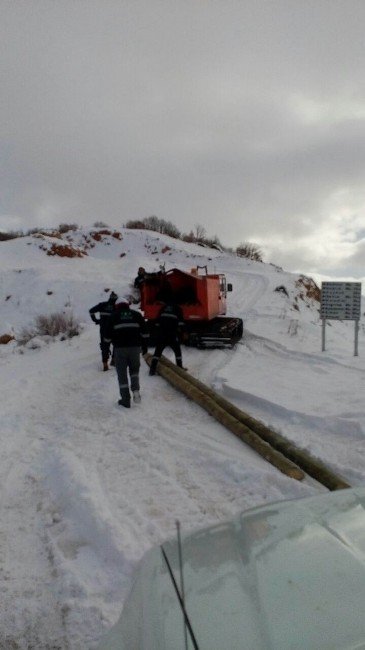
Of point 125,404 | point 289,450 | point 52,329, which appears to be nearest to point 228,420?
point 289,450

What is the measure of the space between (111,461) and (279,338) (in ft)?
30.5

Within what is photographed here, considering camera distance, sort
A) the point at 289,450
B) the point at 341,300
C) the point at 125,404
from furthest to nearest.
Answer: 1. the point at 341,300
2. the point at 125,404
3. the point at 289,450

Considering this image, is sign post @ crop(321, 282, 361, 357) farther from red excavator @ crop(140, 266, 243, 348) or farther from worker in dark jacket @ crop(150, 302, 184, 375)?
worker in dark jacket @ crop(150, 302, 184, 375)

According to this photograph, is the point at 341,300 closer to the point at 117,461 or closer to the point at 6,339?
the point at 117,461

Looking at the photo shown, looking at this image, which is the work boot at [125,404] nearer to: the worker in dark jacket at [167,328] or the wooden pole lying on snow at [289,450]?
the wooden pole lying on snow at [289,450]

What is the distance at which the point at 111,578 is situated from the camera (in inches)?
133

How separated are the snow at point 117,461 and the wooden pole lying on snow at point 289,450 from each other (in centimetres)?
17

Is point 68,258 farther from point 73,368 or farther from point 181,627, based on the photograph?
point 181,627

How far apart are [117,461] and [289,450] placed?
7.05 feet

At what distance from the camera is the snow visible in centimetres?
331

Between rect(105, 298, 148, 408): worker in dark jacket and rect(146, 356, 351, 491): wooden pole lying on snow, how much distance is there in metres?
1.39

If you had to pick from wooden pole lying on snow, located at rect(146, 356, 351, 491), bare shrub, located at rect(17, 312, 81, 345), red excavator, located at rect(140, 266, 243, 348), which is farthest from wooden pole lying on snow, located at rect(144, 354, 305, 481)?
bare shrub, located at rect(17, 312, 81, 345)

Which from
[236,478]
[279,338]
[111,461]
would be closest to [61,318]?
[279,338]

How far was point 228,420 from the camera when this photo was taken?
6387 mm
